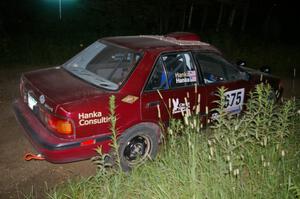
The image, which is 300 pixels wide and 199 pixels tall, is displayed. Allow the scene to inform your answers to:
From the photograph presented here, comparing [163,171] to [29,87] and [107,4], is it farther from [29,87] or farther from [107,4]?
[107,4]

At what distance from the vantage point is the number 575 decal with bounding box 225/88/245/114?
507 centimetres

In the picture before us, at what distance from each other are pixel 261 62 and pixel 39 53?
796 centimetres

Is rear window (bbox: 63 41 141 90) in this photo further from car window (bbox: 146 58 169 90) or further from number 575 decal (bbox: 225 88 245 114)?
number 575 decal (bbox: 225 88 245 114)

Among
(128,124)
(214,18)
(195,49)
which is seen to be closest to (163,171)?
(128,124)

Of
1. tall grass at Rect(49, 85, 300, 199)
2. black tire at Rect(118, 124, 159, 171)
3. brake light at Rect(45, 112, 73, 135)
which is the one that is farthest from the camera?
black tire at Rect(118, 124, 159, 171)

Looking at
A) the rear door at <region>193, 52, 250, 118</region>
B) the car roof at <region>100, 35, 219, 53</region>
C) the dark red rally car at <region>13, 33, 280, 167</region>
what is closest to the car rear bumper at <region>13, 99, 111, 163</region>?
the dark red rally car at <region>13, 33, 280, 167</region>

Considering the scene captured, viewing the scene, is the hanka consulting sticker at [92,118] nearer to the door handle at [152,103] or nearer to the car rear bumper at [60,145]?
the car rear bumper at [60,145]

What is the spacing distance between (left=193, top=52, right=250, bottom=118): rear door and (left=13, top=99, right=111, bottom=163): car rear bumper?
5.96ft

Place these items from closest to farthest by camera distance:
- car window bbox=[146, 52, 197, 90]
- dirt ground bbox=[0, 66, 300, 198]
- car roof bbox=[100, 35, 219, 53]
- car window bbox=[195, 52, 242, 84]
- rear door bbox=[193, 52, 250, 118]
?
dirt ground bbox=[0, 66, 300, 198] < car window bbox=[146, 52, 197, 90] < car roof bbox=[100, 35, 219, 53] < rear door bbox=[193, 52, 250, 118] < car window bbox=[195, 52, 242, 84]

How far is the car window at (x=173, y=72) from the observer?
170 inches

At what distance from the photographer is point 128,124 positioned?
402 centimetres

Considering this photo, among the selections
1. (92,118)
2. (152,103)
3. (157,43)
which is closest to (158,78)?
(152,103)

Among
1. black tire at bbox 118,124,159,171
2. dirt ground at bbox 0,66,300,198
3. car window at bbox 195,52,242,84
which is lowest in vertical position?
dirt ground at bbox 0,66,300,198

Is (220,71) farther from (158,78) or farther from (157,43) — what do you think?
(158,78)
